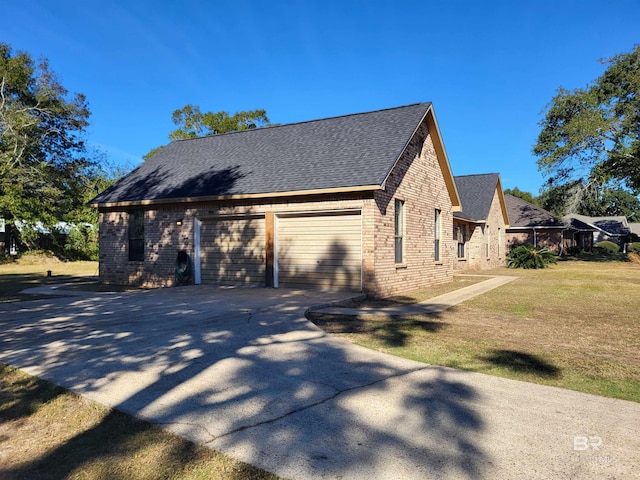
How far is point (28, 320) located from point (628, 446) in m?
8.94

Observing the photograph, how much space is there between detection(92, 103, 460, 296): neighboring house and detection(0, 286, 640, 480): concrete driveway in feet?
16.9

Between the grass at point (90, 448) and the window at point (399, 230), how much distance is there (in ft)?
32.5

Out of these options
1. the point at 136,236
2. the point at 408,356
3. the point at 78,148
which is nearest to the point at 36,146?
the point at 78,148

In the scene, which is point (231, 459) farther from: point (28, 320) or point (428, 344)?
point (28, 320)

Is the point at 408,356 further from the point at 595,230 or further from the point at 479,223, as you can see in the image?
the point at 595,230

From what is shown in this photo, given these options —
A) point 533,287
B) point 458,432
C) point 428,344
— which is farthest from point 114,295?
point 533,287

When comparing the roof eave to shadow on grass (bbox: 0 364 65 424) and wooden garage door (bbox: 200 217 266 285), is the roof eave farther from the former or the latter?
shadow on grass (bbox: 0 364 65 424)

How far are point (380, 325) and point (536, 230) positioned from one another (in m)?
29.3

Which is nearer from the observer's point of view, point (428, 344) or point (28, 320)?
point (428, 344)

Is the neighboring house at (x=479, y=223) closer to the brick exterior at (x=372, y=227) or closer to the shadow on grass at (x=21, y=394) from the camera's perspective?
the brick exterior at (x=372, y=227)

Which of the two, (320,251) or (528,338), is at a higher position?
(320,251)

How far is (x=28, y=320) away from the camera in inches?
318

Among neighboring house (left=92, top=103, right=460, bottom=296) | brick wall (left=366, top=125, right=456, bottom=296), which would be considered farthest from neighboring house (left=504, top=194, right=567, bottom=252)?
brick wall (left=366, top=125, right=456, bottom=296)

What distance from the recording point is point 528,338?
6.91 meters
